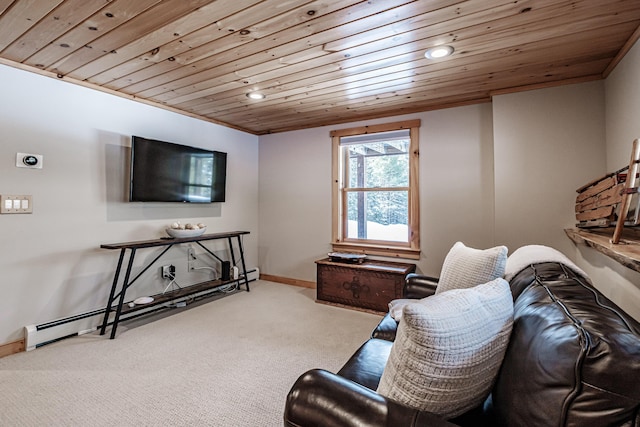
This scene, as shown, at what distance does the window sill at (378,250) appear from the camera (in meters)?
3.69

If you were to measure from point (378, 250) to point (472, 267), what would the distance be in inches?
87.8

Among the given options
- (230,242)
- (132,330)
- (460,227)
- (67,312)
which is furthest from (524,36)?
(67,312)

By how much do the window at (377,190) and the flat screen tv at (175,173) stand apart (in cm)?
154

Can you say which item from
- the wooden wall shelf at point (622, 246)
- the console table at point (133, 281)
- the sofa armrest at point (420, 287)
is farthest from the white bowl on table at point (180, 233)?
the wooden wall shelf at point (622, 246)

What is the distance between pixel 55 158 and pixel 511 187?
13.5 ft

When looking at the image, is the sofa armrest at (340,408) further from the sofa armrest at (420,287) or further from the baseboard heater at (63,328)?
the baseboard heater at (63,328)

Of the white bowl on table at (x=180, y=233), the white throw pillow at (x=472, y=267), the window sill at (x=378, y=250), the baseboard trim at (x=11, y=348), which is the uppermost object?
the white bowl on table at (x=180, y=233)

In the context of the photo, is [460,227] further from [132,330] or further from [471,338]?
[132,330]

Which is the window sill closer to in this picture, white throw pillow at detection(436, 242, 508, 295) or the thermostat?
white throw pillow at detection(436, 242, 508, 295)

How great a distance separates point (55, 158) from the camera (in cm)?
269

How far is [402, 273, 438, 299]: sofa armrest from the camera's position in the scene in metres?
2.24

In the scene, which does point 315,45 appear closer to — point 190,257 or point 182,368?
point 182,368

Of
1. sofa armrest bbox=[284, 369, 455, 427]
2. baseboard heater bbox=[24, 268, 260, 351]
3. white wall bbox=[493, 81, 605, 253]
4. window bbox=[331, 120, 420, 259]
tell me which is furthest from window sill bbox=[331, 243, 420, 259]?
sofa armrest bbox=[284, 369, 455, 427]

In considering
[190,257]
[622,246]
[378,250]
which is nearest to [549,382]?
[622,246]
